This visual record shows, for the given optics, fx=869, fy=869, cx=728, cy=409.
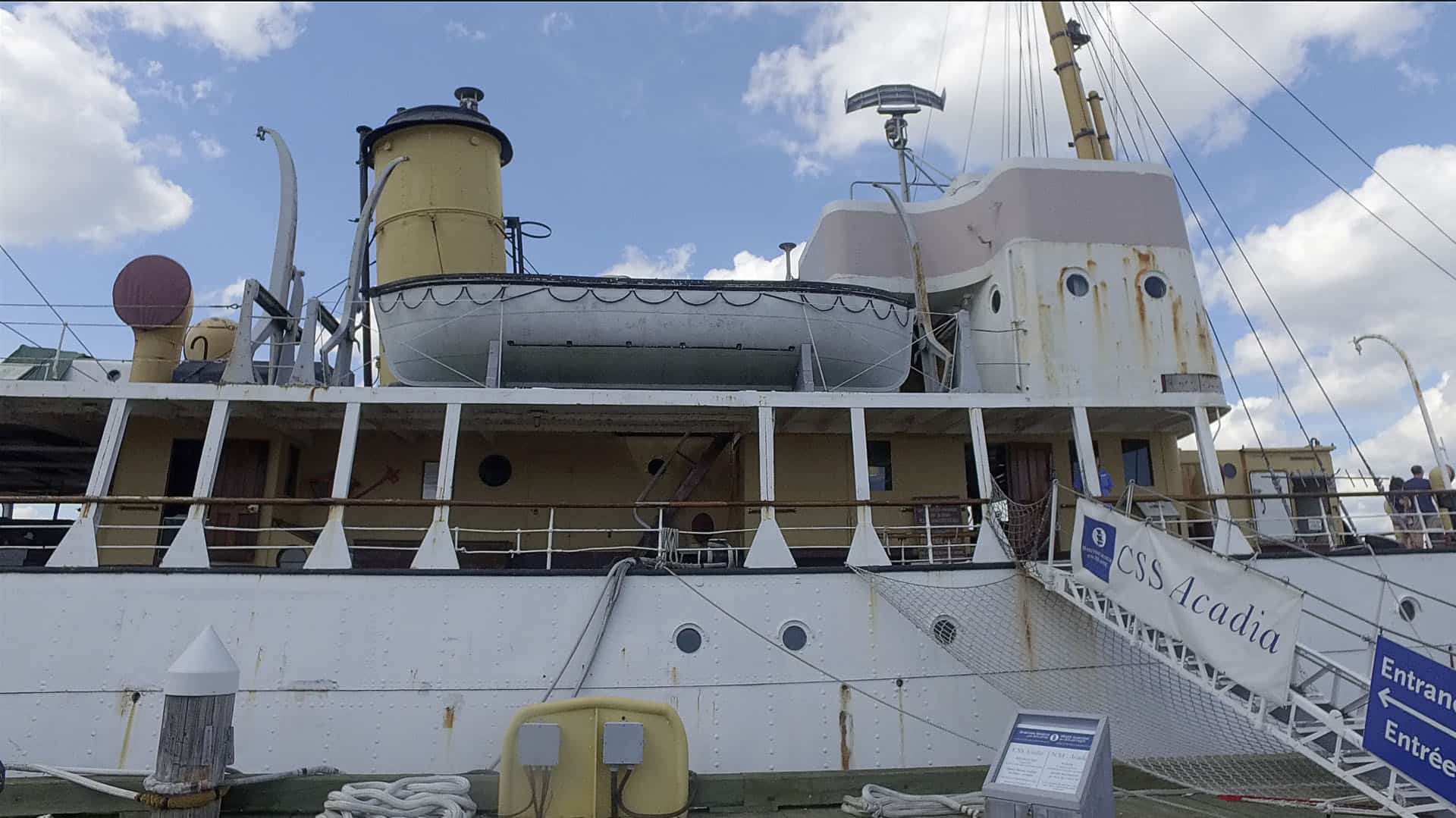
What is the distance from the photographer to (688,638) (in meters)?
9.09

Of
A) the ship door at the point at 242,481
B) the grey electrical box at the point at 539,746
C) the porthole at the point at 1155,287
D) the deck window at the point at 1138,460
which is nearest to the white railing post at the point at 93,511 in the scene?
the ship door at the point at 242,481

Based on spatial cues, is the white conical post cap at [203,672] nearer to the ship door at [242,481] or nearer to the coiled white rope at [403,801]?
the coiled white rope at [403,801]

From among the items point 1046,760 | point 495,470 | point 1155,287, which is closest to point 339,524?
point 495,470

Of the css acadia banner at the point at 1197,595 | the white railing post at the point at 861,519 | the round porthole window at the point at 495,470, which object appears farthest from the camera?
the round porthole window at the point at 495,470

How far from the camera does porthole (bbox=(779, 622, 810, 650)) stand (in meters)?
9.17

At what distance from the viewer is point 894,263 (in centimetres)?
1412

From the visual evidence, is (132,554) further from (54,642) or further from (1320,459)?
(1320,459)

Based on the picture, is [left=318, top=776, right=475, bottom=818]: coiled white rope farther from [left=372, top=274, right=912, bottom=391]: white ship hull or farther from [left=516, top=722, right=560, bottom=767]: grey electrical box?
[left=372, top=274, right=912, bottom=391]: white ship hull

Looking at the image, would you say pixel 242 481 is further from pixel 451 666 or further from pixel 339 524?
pixel 451 666

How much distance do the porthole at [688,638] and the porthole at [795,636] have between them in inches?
34.0

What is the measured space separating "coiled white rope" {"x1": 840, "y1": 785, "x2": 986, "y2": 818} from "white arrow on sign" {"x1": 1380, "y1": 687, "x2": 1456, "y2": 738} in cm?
299

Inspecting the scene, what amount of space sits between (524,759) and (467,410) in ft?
18.0

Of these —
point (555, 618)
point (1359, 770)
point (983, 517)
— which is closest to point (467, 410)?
point (555, 618)

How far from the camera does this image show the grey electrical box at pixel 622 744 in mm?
6418
